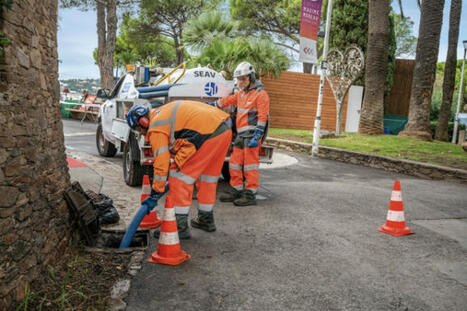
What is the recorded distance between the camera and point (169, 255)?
3.83 meters

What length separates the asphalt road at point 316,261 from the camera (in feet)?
10.6

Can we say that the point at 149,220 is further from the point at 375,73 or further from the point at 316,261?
the point at 375,73

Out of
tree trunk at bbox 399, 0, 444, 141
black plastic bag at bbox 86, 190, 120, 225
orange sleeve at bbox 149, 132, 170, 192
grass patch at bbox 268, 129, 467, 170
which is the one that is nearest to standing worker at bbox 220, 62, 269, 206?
black plastic bag at bbox 86, 190, 120, 225

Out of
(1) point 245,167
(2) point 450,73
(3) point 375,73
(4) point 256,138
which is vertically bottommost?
(1) point 245,167

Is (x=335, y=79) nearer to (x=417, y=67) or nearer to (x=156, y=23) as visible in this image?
(x=417, y=67)

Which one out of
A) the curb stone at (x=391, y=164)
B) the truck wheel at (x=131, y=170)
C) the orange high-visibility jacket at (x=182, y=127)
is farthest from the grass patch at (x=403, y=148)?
the orange high-visibility jacket at (x=182, y=127)

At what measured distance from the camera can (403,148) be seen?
12445 mm

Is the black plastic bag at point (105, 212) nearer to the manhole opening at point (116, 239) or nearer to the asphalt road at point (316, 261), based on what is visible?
the manhole opening at point (116, 239)

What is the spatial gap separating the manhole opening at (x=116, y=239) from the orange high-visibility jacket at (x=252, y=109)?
224cm

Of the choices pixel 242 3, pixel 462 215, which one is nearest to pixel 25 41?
pixel 462 215

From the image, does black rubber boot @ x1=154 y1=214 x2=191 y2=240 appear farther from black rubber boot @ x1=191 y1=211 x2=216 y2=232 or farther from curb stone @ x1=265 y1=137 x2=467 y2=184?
curb stone @ x1=265 y1=137 x2=467 y2=184

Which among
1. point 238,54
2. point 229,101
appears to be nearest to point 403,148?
point 229,101

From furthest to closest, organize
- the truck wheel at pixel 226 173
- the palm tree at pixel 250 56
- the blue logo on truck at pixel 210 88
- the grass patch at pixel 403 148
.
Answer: the palm tree at pixel 250 56, the grass patch at pixel 403 148, the truck wheel at pixel 226 173, the blue logo on truck at pixel 210 88

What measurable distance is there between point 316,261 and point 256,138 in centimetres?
246
